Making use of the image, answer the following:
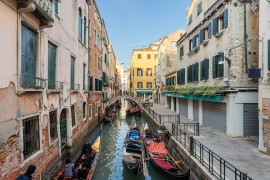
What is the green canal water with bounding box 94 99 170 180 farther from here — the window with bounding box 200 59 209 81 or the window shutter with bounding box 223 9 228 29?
the window shutter with bounding box 223 9 228 29

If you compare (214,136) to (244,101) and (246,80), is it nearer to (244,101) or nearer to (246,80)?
(244,101)

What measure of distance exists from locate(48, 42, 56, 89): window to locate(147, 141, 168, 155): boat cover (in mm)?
6134

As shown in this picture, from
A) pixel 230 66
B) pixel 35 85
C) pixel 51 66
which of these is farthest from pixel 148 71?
pixel 35 85

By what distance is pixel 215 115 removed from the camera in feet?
48.7

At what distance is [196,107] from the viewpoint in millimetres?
19031

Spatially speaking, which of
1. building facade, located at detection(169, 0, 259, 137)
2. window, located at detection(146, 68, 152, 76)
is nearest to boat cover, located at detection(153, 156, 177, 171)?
building facade, located at detection(169, 0, 259, 137)

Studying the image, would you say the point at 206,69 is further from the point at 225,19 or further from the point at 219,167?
the point at 219,167

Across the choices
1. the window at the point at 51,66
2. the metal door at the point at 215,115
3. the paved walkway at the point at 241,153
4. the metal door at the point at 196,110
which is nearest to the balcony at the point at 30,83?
the window at the point at 51,66

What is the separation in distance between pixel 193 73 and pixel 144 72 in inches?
1294

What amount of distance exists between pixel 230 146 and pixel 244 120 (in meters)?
2.47

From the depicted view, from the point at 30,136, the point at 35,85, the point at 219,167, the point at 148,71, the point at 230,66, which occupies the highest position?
the point at 148,71

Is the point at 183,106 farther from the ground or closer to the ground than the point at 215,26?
closer to the ground

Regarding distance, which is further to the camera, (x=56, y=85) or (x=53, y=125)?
Answer: (x=56, y=85)

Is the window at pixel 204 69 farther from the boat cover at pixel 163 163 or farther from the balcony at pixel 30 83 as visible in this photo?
the balcony at pixel 30 83
